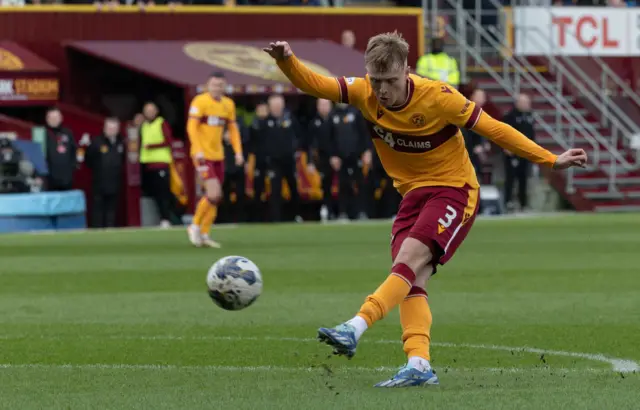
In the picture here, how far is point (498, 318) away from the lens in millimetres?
12117

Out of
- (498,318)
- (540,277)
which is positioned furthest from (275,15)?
(498,318)

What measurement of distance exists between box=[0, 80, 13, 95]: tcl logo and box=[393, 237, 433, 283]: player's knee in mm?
20002

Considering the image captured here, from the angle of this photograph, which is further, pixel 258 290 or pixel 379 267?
pixel 379 267

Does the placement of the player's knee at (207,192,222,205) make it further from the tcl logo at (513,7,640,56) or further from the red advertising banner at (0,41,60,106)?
the tcl logo at (513,7,640,56)

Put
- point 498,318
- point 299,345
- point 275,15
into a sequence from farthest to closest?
point 275,15 → point 498,318 → point 299,345

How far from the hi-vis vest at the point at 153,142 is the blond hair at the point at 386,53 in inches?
744

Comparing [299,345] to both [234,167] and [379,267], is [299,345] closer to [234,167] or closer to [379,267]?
[379,267]

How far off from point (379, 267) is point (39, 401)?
945 centimetres

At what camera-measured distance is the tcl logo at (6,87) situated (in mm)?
27375

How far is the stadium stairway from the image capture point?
3075 centimetres

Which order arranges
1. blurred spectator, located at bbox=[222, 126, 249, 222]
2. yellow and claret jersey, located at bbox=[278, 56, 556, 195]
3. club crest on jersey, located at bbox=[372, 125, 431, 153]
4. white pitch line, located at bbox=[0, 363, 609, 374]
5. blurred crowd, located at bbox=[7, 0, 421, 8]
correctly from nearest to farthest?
yellow and claret jersey, located at bbox=[278, 56, 556, 195], club crest on jersey, located at bbox=[372, 125, 431, 153], white pitch line, located at bbox=[0, 363, 609, 374], blurred spectator, located at bbox=[222, 126, 249, 222], blurred crowd, located at bbox=[7, 0, 421, 8]

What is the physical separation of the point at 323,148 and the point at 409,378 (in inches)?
795

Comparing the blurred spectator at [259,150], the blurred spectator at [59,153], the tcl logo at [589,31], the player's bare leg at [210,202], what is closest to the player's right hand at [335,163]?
the blurred spectator at [259,150]

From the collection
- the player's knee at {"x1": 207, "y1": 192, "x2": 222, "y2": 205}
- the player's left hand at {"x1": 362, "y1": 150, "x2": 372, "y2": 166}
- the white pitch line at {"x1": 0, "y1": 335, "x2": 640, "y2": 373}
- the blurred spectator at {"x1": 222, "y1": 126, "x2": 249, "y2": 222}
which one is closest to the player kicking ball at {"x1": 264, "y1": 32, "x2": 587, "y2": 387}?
the white pitch line at {"x1": 0, "y1": 335, "x2": 640, "y2": 373}
